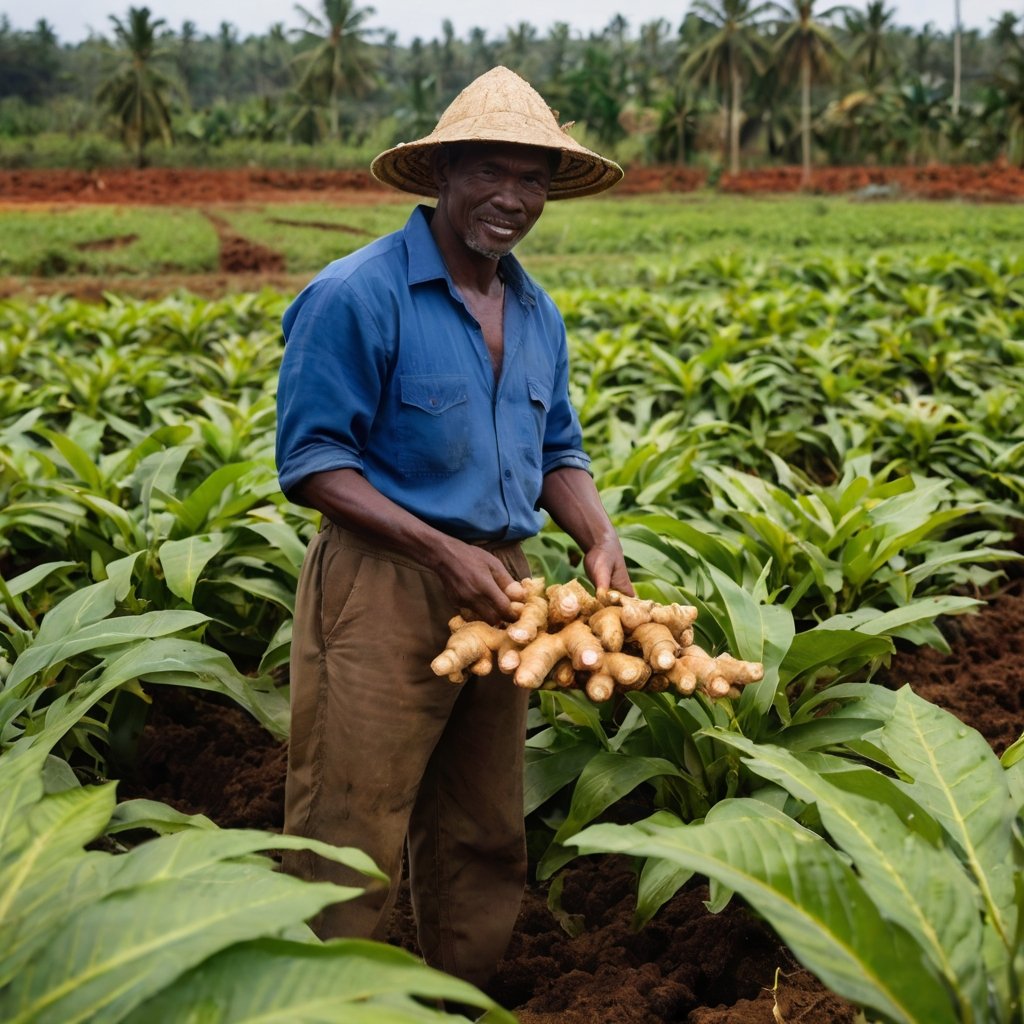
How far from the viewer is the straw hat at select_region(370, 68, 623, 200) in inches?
79.2

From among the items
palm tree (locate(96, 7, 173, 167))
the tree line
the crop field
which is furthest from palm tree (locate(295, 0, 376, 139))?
the crop field

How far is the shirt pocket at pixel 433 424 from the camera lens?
2041 mm

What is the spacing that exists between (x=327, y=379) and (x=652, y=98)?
160ft

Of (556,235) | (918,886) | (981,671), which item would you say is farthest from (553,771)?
(556,235)

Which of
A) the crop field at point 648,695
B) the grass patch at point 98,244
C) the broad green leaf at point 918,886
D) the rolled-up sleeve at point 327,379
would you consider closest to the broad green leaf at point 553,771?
the crop field at point 648,695

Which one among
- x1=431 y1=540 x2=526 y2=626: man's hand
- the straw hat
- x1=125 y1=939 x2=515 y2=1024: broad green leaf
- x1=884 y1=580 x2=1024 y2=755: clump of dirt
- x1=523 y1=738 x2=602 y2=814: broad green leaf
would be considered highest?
the straw hat

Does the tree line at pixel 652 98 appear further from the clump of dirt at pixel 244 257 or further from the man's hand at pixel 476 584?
the man's hand at pixel 476 584

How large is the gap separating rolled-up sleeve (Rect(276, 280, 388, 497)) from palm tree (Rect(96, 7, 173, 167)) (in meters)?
28.9

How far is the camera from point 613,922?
2475mm

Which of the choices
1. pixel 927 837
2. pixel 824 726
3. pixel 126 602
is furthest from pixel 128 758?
pixel 927 837

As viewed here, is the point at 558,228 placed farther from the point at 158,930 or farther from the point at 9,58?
the point at 9,58

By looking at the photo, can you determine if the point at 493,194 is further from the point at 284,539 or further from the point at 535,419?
the point at 284,539

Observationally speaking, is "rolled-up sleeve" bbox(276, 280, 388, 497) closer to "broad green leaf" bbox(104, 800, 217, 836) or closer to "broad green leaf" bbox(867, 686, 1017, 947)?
"broad green leaf" bbox(104, 800, 217, 836)

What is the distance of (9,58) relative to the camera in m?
42.8
